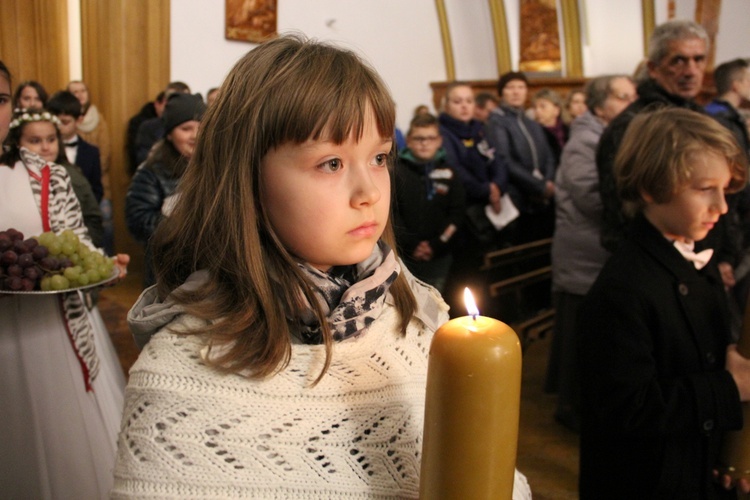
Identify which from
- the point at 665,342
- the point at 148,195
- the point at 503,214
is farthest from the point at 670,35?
the point at 148,195

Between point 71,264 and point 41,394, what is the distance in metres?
0.49

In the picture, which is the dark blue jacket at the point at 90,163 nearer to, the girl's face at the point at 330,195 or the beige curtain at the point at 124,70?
the beige curtain at the point at 124,70

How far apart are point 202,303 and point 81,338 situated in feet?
5.19

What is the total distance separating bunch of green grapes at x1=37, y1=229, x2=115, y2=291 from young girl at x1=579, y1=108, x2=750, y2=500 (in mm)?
1463

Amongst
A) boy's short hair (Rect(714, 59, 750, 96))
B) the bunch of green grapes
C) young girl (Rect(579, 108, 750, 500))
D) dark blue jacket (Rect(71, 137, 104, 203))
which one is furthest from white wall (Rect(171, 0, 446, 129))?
young girl (Rect(579, 108, 750, 500))

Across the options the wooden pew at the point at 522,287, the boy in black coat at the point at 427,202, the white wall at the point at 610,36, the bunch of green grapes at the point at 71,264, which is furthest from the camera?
the white wall at the point at 610,36

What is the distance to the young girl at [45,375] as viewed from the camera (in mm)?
2268

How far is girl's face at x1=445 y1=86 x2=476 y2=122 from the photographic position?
5.11m

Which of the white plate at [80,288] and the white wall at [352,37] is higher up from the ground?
the white wall at [352,37]

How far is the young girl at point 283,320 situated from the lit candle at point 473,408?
339 mm

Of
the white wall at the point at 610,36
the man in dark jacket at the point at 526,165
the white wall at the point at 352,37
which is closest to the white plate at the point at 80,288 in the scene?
the man in dark jacket at the point at 526,165

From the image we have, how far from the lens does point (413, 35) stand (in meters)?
9.99

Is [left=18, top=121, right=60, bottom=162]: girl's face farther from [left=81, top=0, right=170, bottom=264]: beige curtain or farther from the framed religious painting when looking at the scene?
the framed religious painting

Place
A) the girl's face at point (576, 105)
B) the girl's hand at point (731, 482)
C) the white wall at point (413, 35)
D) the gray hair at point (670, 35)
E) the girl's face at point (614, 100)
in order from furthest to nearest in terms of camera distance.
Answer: the white wall at point (413, 35)
the girl's face at point (576, 105)
the girl's face at point (614, 100)
the gray hair at point (670, 35)
the girl's hand at point (731, 482)
